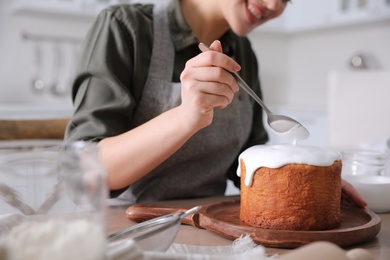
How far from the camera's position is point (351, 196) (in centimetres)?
94

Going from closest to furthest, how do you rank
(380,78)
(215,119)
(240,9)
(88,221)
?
1. (88,221)
2. (240,9)
3. (215,119)
4. (380,78)

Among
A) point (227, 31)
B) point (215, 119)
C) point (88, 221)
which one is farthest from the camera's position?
point (227, 31)

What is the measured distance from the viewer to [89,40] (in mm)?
1184

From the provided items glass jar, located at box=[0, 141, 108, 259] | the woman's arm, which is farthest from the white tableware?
glass jar, located at box=[0, 141, 108, 259]

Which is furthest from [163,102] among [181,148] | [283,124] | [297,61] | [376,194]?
[297,61]

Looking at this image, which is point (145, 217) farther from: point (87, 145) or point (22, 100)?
point (22, 100)

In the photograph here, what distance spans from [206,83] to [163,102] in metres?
0.40

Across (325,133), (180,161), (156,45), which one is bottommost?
(325,133)

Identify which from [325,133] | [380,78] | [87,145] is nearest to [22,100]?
[325,133]

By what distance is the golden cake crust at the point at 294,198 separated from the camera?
76cm

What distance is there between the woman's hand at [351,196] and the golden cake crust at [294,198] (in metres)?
0.16

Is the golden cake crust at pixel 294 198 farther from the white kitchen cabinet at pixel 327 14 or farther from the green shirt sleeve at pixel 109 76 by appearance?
the white kitchen cabinet at pixel 327 14

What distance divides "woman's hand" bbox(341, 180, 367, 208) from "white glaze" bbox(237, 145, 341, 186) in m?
0.15

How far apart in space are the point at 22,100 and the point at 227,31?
2.30m
